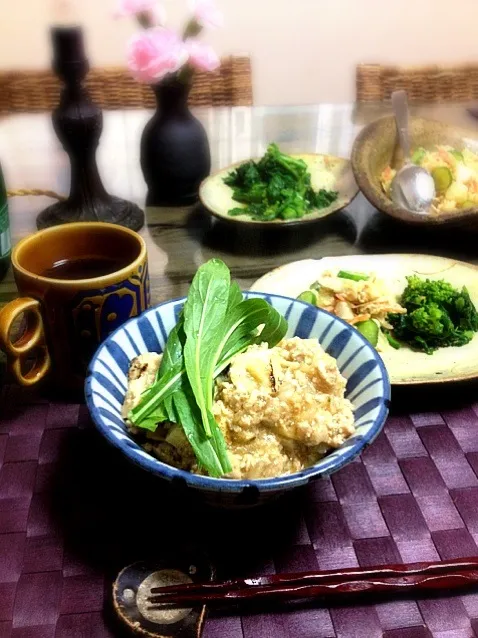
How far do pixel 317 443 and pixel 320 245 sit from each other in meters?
0.85

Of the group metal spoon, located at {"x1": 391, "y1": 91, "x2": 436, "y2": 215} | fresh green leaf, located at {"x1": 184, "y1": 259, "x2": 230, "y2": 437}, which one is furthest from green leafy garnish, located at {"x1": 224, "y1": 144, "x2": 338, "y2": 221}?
fresh green leaf, located at {"x1": 184, "y1": 259, "x2": 230, "y2": 437}

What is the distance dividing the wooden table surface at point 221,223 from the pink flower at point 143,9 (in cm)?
48

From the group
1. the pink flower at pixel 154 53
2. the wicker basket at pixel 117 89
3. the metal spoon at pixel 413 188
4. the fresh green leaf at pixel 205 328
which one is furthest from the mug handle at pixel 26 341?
the wicker basket at pixel 117 89

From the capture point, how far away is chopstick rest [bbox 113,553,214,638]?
70cm

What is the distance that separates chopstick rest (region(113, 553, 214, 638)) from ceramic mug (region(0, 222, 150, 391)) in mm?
376

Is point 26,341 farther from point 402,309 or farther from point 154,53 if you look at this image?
point 154,53

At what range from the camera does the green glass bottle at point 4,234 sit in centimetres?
127

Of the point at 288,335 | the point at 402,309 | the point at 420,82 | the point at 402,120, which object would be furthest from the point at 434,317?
the point at 420,82

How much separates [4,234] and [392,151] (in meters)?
1.18

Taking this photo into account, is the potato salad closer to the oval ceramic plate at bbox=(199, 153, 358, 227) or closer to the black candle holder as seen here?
the oval ceramic plate at bbox=(199, 153, 358, 227)

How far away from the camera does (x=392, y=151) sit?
1830 millimetres

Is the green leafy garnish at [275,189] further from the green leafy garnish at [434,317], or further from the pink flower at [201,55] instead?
the green leafy garnish at [434,317]

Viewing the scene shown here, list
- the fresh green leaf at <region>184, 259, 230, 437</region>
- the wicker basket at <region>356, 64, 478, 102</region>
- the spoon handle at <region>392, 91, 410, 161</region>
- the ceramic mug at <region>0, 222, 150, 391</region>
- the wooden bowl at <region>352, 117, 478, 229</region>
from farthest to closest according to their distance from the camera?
1. the wicker basket at <region>356, 64, 478, 102</region>
2. the spoon handle at <region>392, 91, 410, 161</region>
3. the wooden bowl at <region>352, 117, 478, 229</region>
4. the ceramic mug at <region>0, 222, 150, 391</region>
5. the fresh green leaf at <region>184, 259, 230, 437</region>

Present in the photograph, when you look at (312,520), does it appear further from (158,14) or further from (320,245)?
(158,14)
